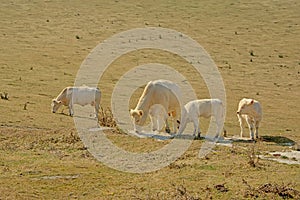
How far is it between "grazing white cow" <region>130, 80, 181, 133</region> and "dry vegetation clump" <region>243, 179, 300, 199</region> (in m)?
6.89

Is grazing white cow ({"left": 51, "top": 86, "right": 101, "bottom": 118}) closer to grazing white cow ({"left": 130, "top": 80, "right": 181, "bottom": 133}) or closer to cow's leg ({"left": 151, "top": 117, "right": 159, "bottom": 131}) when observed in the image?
cow's leg ({"left": 151, "top": 117, "right": 159, "bottom": 131})

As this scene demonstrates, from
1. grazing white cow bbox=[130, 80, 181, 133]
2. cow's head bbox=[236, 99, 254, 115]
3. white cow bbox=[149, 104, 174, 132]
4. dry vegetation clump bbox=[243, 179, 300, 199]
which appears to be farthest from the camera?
cow's head bbox=[236, 99, 254, 115]

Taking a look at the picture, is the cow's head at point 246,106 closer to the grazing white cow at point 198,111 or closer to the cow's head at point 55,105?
the grazing white cow at point 198,111

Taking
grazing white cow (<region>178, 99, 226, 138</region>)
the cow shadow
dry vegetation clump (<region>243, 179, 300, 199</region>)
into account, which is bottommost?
dry vegetation clump (<region>243, 179, 300, 199</region>)

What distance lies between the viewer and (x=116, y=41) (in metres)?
45.5

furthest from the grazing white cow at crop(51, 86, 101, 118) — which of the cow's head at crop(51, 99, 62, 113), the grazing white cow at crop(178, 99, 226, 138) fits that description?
the grazing white cow at crop(178, 99, 226, 138)

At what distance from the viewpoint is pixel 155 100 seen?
1922cm

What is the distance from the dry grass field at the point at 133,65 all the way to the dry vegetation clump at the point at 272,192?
0.06 feet

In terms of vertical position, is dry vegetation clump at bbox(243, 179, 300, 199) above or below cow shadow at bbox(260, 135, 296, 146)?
below

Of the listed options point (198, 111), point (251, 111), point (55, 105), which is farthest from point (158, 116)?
point (55, 105)

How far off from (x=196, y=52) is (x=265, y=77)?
7319mm

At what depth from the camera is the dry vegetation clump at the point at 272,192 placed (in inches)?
467

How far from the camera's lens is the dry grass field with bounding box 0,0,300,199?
Result: 12734 millimetres

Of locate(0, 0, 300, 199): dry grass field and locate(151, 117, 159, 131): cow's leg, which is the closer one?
locate(0, 0, 300, 199): dry grass field
